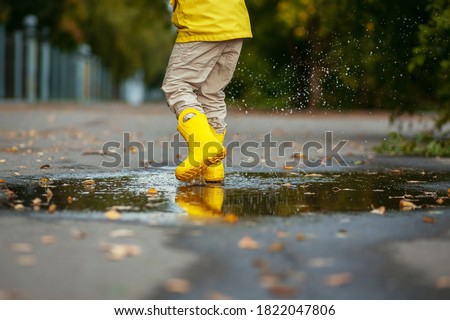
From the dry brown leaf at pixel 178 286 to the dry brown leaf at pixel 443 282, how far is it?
1.01 meters

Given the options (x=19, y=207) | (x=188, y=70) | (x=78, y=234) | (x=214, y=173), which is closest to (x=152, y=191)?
(x=214, y=173)

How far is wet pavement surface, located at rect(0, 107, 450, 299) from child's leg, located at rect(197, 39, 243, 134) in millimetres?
503

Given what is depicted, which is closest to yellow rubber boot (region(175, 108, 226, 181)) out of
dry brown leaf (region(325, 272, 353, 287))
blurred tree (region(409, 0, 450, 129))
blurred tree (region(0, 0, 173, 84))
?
dry brown leaf (region(325, 272, 353, 287))

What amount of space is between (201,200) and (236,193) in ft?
1.65

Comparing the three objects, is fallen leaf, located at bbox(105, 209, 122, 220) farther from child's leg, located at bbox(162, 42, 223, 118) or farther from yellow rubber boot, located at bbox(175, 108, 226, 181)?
child's leg, located at bbox(162, 42, 223, 118)

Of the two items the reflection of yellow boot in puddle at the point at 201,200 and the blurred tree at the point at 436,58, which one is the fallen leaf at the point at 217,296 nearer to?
the reflection of yellow boot in puddle at the point at 201,200

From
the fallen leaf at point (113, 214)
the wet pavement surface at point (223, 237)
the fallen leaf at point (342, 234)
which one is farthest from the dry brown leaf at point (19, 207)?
the fallen leaf at point (342, 234)

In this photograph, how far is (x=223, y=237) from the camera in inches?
179

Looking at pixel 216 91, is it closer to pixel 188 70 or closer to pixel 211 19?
pixel 188 70

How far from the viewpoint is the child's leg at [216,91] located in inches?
269

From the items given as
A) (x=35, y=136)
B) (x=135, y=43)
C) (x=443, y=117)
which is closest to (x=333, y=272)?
(x=443, y=117)

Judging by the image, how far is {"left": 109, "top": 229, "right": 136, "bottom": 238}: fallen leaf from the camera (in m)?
4.56

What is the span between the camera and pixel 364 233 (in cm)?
473

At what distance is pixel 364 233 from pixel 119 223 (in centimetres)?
130
